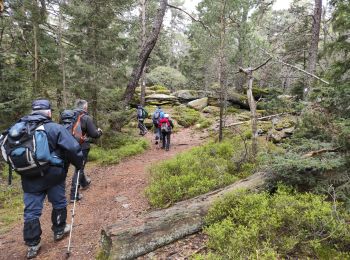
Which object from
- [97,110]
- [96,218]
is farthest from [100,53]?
[96,218]

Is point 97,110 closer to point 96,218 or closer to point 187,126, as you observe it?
point 96,218

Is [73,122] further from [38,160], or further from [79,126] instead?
[38,160]

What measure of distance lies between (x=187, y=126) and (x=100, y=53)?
8.24 m

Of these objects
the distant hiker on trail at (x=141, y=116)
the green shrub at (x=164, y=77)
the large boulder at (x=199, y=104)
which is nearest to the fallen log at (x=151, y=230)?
the distant hiker on trail at (x=141, y=116)

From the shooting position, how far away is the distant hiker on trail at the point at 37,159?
391 cm

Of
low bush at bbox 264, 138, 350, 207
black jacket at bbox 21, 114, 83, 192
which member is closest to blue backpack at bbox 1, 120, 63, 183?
black jacket at bbox 21, 114, 83, 192

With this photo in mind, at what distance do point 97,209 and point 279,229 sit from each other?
3.78 metres

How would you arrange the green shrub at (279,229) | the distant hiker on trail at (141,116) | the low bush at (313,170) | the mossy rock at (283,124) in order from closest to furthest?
the green shrub at (279,229), the low bush at (313,170), the mossy rock at (283,124), the distant hiker on trail at (141,116)

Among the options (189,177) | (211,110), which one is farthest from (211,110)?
(189,177)

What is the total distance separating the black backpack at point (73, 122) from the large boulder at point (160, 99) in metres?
16.4

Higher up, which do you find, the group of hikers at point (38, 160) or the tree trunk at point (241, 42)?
the tree trunk at point (241, 42)

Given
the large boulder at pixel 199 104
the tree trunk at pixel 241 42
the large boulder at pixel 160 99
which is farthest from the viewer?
the large boulder at pixel 160 99

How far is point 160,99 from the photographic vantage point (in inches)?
906

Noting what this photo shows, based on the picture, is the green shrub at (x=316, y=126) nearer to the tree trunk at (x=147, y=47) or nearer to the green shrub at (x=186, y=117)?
the tree trunk at (x=147, y=47)
